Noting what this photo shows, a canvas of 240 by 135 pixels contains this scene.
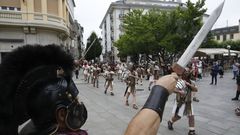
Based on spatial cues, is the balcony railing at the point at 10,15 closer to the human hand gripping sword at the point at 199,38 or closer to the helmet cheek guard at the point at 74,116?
the helmet cheek guard at the point at 74,116

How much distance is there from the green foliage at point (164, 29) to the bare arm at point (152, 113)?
2184 centimetres

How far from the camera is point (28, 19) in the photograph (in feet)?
66.9

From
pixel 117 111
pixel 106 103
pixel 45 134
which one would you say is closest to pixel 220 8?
pixel 45 134

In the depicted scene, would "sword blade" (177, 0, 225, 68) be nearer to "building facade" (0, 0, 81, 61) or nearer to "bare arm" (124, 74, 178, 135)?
"bare arm" (124, 74, 178, 135)

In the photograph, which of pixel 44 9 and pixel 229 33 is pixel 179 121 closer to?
pixel 44 9

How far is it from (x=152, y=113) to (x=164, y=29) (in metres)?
26.1

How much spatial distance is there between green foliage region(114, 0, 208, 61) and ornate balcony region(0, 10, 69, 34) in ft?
31.1

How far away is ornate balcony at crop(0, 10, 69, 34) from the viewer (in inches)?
764

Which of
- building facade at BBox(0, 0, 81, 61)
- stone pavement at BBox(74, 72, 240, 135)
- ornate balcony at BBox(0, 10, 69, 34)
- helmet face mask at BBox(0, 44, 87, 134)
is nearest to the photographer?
helmet face mask at BBox(0, 44, 87, 134)

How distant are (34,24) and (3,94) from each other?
66.2 ft

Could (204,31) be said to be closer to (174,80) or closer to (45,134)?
(174,80)

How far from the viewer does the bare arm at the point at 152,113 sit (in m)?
1.13

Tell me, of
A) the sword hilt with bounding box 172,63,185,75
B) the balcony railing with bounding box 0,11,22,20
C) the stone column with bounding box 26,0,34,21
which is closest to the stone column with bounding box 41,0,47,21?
the stone column with bounding box 26,0,34,21

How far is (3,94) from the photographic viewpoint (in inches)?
54.6
